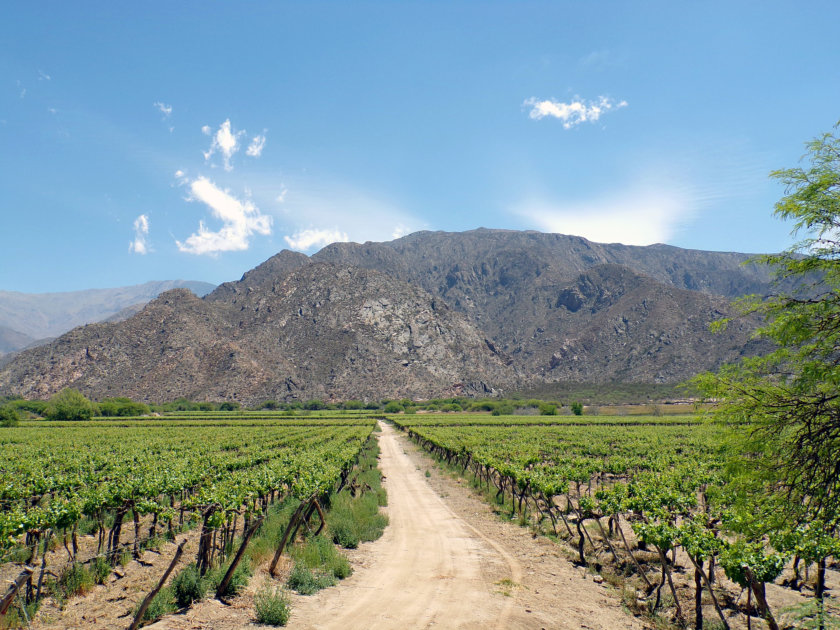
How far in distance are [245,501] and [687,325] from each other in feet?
580

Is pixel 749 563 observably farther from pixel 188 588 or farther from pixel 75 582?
pixel 75 582

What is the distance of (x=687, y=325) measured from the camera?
15925 centimetres

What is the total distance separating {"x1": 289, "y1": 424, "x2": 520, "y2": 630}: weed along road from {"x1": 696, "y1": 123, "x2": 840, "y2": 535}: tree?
629cm

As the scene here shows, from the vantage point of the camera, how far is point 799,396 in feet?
32.2

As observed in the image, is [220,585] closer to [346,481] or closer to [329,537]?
[329,537]

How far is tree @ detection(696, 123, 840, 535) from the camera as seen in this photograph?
9141 mm

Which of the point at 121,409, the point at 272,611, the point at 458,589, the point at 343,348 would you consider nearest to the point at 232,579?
the point at 272,611

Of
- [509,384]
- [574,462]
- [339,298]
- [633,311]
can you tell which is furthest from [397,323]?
[574,462]

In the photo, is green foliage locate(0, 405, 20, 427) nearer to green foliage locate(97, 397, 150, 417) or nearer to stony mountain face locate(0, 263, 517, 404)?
green foliage locate(97, 397, 150, 417)

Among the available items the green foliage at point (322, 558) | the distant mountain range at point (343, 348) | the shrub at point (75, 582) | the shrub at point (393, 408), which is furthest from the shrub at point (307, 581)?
the distant mountain range at point (343, 348)

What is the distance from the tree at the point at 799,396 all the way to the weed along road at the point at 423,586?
6294mm

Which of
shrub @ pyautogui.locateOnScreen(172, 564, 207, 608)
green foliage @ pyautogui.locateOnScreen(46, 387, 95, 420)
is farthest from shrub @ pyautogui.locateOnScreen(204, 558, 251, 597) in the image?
green foliage @ pyautogui.locateOnScreen(46, 387, 95, 420)

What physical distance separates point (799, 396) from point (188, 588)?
45.2ft

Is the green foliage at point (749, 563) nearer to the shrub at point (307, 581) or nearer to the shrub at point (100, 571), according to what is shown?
the shrub at point (307, 581)
